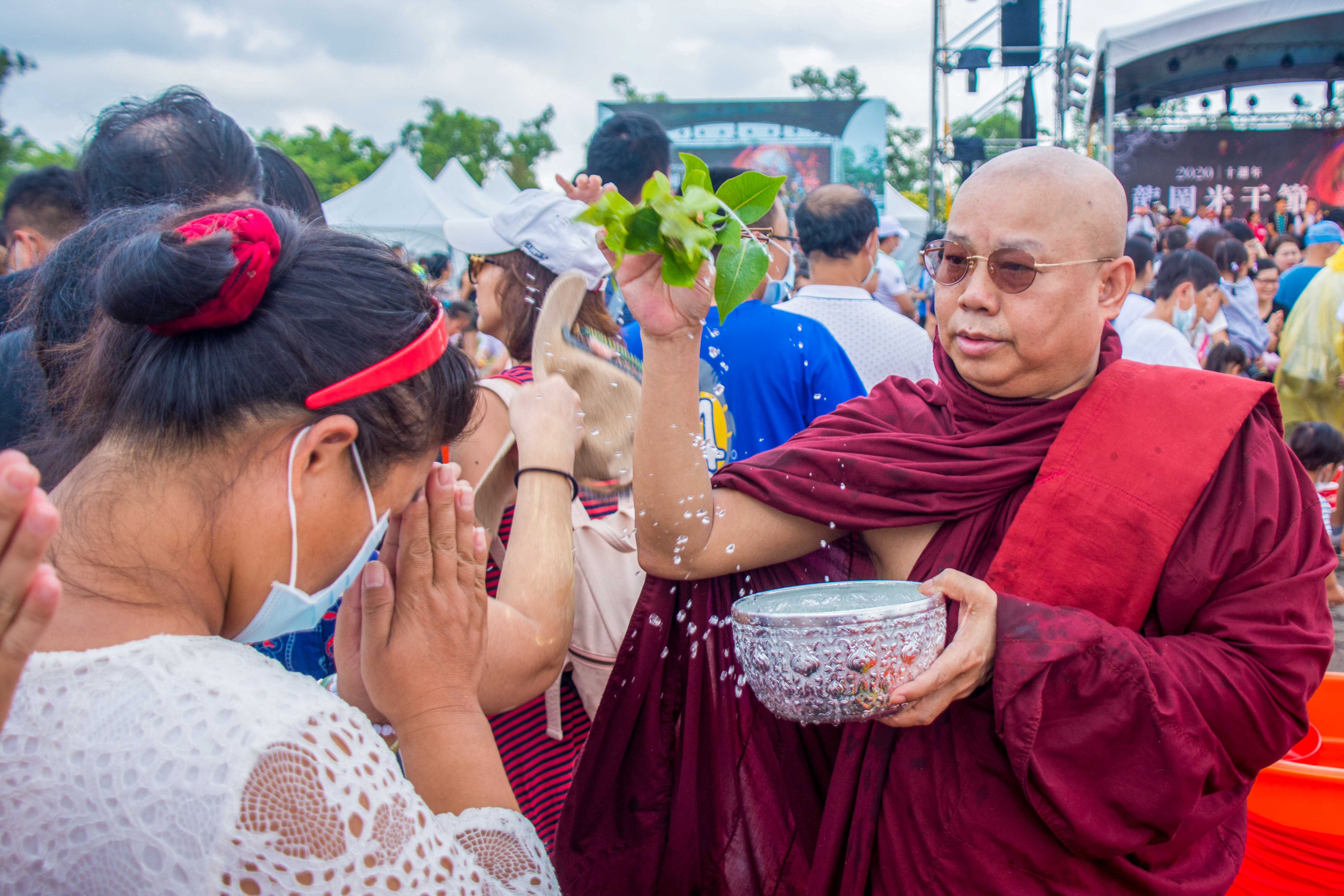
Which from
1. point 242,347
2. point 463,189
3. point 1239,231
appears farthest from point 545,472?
point 463,189

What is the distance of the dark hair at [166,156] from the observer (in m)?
2.09

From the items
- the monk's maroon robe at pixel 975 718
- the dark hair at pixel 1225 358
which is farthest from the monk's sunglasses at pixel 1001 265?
the dark hair at pixel 1225 358

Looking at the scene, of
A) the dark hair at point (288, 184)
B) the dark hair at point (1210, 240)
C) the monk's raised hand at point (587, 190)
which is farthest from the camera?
the dark hair at point (1210, 240)

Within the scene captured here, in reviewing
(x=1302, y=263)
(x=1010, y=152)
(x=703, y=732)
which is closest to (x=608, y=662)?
(x=703, y=732)

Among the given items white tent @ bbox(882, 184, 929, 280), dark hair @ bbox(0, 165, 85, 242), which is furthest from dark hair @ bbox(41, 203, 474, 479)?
white tent @ bbox(882, 184, 929, 280)

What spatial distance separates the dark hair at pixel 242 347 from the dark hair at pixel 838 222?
9.93ft

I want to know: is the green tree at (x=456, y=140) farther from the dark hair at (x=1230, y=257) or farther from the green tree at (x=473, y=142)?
the dark hair at (x=1230, y=257)

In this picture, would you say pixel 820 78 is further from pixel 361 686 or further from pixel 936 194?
pixel 361 686

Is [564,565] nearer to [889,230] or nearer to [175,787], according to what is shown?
[175,787]

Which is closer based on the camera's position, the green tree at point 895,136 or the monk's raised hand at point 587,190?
the monk's raised hand at point 587,190

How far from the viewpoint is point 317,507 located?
134 cm

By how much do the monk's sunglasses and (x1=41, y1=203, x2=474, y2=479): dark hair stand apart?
43.9 inches

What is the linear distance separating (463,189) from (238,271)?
17.6 m

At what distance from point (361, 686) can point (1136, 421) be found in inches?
62.1
